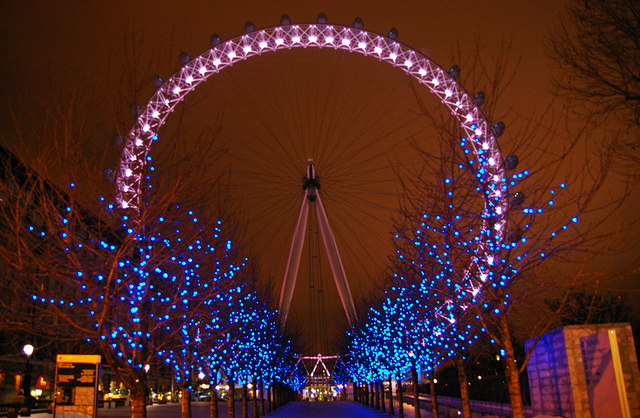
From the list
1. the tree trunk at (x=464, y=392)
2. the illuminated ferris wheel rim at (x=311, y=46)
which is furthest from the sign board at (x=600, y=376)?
the illuminated ferris wheel rim at (x=311, y=46)

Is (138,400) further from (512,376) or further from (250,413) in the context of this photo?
(250,413)

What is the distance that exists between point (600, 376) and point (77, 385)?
14117 millimetres

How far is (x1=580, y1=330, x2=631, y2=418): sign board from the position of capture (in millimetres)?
15234

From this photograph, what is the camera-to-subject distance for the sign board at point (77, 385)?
51.3 ft

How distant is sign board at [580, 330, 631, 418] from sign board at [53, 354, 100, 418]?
1339 cm

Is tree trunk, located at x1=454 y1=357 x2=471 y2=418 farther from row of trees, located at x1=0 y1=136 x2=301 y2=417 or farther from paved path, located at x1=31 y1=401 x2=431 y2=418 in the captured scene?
paved path, located at x1=31 y1=401 x2=431 y2=418

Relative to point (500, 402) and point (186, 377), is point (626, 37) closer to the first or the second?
point (186, 377)

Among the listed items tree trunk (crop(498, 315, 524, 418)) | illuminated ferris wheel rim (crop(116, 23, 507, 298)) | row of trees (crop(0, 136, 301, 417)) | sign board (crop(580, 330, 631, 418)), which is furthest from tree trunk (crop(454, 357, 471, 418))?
illuminated ferris wheel rim (crop(116, 23, 507, 298))

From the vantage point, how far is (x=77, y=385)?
15797 millimetres

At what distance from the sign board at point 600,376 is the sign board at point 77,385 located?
13.4 m

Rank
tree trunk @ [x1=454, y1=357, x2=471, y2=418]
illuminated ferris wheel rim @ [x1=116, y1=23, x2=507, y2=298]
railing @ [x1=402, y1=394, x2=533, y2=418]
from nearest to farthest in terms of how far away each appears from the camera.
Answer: tree trunk @ [x1=454, y1=357, x2=471, y2=418], railing @ [x1=402, y1=394, x2=533, y2=418], illuminated ferris wheel rim @ [x1=116, y1=23, x2=507, y2=298]

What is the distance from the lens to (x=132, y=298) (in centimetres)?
1356

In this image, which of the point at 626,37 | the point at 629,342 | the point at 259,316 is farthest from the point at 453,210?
the point at 259,316

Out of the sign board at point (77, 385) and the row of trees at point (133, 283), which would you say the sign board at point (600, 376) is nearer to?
the row of trees at point (133, 283)
